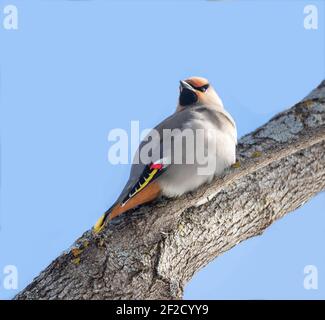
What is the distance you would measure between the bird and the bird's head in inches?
18.3

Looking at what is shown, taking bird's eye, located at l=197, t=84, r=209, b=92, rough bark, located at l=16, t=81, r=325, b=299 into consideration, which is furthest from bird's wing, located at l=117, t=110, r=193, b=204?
bird's eye, located at l=197, t=84, r=209, b=92

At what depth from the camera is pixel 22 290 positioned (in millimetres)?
4168

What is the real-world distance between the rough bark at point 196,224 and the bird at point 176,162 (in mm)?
64

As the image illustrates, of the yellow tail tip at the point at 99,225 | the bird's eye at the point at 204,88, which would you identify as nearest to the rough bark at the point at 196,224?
the yellow tail tip at the point at 99,225

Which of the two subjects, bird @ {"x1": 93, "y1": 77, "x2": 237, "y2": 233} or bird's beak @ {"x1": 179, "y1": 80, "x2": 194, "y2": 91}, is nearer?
bird @ {"x1": 93, "y1": 77, "x2": 237, "y2": 233}

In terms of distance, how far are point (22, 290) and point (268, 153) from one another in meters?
1.76

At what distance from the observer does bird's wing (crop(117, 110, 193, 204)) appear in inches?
176

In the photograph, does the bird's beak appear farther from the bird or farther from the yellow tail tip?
the yellow tail tip

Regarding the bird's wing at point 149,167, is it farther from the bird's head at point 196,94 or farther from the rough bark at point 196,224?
the bird's head at point 196,94

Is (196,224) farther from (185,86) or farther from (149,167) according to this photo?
(185,86)

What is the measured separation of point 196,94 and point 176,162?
3.39 feet

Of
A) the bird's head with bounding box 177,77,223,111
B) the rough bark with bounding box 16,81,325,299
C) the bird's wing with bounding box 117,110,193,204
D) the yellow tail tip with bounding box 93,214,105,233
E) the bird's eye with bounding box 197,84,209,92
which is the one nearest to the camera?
the rough bark with bounding box 16,81,325,299

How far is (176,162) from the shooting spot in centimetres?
467
